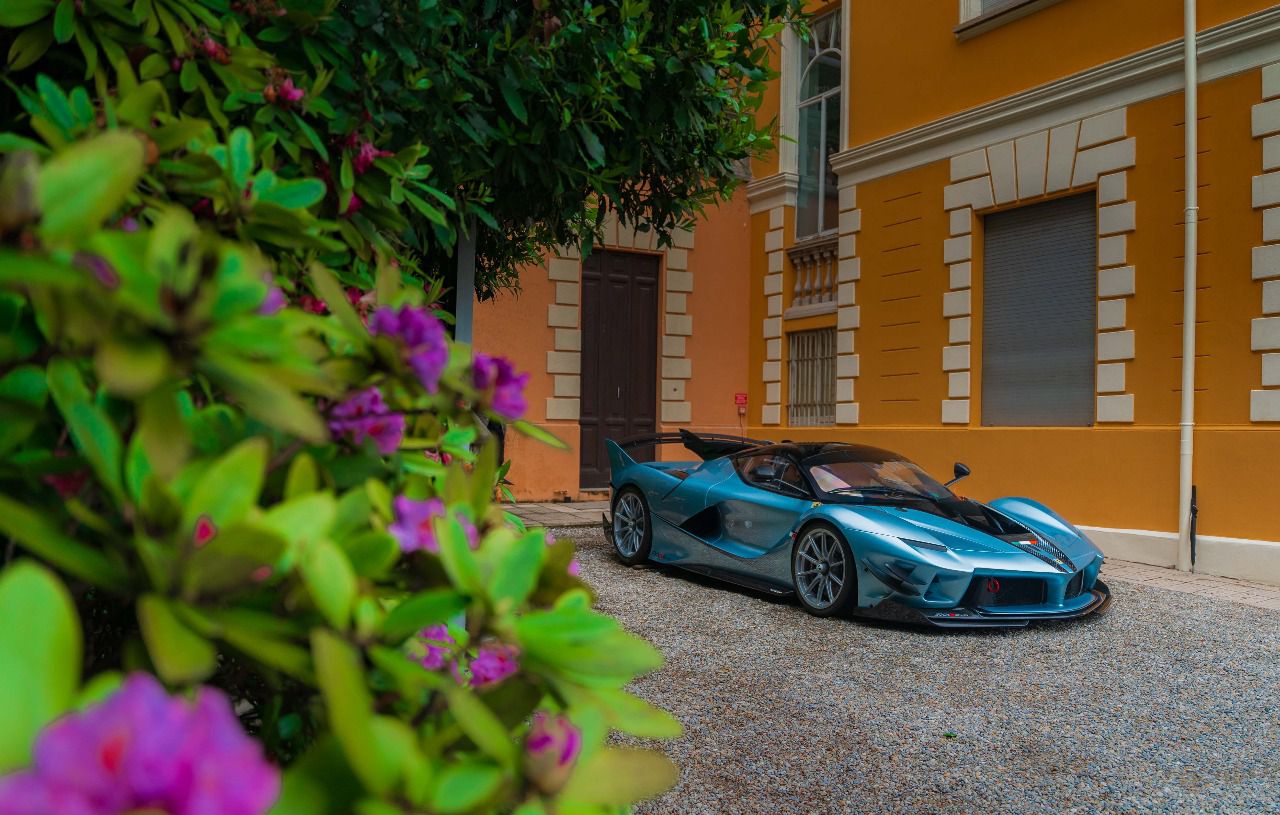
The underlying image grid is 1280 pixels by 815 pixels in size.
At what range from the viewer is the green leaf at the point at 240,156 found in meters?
0.97

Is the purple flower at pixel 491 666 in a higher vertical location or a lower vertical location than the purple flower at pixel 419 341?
lower

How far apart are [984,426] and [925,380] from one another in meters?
0.91

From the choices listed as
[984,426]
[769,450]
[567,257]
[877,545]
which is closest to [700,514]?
[769,450]

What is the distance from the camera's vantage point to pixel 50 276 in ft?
1.68

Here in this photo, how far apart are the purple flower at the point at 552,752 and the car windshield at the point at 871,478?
208 inches

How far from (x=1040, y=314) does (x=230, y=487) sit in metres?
9.62

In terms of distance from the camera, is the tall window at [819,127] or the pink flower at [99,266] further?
the tall window at [819,127]

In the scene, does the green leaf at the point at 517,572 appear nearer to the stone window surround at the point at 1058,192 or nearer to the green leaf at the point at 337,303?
the green leaf at the point at 337,303

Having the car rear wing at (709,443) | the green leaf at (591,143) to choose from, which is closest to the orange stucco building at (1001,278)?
the car rear wing at (709,443)

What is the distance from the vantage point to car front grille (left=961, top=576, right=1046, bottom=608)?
16.4 feet

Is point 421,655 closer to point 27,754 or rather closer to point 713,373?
point 27,754

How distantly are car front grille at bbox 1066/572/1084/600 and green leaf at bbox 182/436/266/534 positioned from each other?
18.5 feet

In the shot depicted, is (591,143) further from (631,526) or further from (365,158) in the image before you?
(631,526)

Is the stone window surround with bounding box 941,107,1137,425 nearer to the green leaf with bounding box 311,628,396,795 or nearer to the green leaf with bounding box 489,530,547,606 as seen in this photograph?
the green leaf with bounding box 489,530,547,606
